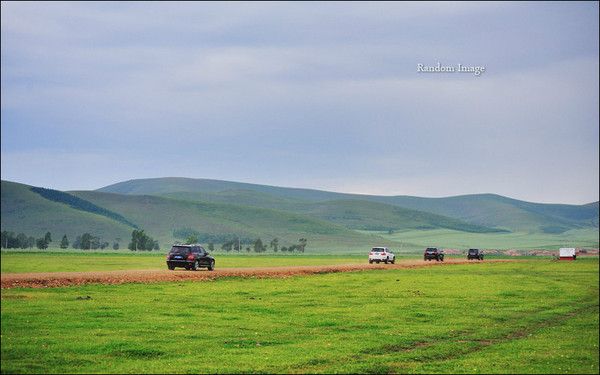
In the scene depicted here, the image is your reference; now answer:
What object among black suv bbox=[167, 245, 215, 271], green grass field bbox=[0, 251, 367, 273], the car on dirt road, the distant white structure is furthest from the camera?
the distant white structure

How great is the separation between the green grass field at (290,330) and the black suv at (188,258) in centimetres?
2102

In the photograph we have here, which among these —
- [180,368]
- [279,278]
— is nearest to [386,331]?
[180,368]

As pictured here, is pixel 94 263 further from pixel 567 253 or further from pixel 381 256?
pixel 567 253

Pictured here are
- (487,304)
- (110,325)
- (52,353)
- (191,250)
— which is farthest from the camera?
(191,250)

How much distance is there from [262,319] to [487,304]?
18.2m

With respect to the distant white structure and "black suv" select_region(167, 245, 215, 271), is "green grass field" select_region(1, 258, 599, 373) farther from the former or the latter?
the distant white structure

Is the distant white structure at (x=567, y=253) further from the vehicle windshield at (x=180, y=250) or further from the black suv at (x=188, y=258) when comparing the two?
the vehicle windshield at (x=180, y=250)

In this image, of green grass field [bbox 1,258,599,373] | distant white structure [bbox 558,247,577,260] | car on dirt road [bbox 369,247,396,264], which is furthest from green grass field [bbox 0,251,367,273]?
distant white structure [bbox 558,247,577,260]

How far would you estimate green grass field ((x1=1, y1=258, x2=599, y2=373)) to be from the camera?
2753cm

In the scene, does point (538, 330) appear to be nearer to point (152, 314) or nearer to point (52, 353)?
point (152, 314)

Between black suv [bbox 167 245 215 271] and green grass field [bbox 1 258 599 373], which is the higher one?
black suv [bbox 167 245 215 271]

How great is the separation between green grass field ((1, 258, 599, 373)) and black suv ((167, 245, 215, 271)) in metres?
21.0

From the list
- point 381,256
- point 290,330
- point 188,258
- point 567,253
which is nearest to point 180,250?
point 188,258

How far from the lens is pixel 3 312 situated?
37.6 meters
